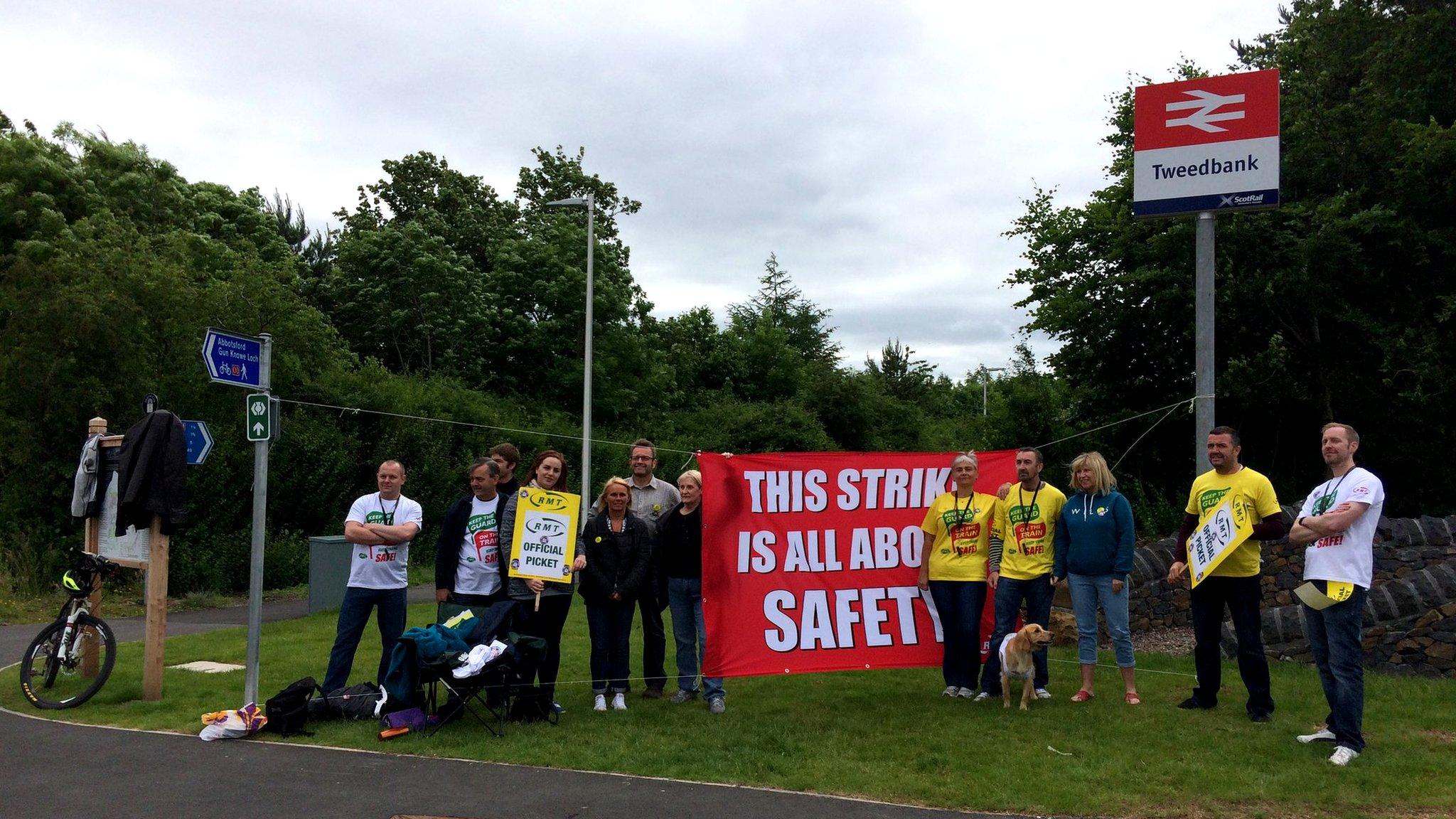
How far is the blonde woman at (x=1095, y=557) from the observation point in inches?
312

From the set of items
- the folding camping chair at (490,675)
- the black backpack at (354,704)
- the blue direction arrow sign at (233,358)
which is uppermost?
the blue direction arrow sign at (233,358)

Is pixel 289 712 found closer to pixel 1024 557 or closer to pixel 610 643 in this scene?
pixel 610 643

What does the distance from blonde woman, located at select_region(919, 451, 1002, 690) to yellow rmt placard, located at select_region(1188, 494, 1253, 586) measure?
1.39 meters

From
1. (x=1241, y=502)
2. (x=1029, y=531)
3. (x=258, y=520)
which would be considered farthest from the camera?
(x=1029, y=531)

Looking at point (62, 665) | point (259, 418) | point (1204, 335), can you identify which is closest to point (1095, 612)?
point (1204, 335)

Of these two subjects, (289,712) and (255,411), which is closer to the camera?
(289,712)

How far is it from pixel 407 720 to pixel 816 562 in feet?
10.3

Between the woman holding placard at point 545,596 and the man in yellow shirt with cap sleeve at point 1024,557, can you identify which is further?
the man in yellow shirt with cap sleeve at point 1024,557

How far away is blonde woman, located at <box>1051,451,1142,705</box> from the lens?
7.93 m

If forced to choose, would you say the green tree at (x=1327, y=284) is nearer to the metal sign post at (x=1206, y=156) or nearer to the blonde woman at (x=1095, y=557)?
the metal sign post at (x=1206, y=156)

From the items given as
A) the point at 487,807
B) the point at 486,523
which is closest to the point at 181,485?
the point at 486,523

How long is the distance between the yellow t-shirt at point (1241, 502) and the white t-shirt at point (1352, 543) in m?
0.71

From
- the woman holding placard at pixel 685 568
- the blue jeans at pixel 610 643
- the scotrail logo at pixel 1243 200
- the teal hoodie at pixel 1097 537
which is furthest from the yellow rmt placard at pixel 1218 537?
the scotrail logo at pixel 1243 200

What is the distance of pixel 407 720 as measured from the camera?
735 centimetres
